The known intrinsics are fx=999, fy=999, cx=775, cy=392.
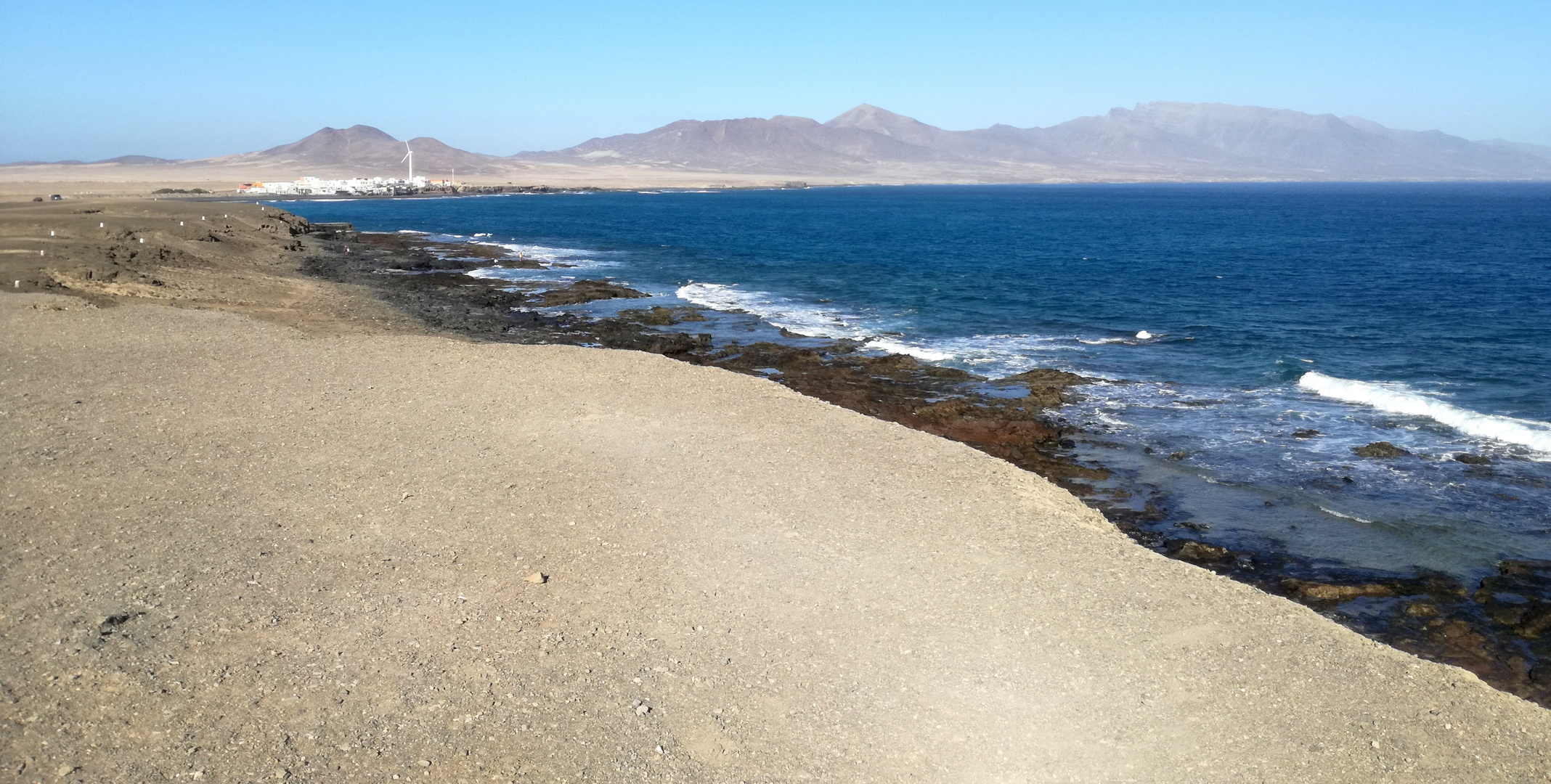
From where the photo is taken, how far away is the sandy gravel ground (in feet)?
23.3

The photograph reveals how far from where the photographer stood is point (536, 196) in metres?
130

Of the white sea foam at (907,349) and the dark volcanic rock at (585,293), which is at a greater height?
the dark volcanic rock at (585,293)

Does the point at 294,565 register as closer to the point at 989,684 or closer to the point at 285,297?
the point at 989,684

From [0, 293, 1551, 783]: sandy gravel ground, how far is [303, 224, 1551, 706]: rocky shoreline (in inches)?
50.1

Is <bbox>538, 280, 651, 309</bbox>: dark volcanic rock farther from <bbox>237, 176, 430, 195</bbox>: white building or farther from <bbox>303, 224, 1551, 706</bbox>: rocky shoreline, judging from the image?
<bbox>237, 176, 430, 195</bbox>: white building

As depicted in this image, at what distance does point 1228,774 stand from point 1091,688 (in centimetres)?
120

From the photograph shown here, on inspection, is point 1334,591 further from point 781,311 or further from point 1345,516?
point 781,311

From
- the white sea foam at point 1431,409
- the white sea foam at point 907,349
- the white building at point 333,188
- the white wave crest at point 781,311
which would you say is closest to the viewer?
the white sea foam at point 1431,409

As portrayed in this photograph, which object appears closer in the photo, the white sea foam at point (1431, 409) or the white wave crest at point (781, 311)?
the white sea foam at point (1431, 409)

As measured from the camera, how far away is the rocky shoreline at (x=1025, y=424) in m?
10.2

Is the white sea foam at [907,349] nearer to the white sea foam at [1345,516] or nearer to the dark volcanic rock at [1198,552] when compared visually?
the white sea foam at [1345,516]

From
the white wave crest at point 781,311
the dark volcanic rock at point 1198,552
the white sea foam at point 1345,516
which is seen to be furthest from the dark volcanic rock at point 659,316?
the white sea foam at point 1345,516

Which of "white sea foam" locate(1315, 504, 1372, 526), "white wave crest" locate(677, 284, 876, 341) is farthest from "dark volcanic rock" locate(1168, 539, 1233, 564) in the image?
Result: "white wave crest" locate(677, 284, 876, 341)

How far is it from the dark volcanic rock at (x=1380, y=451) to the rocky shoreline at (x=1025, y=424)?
4.08m
